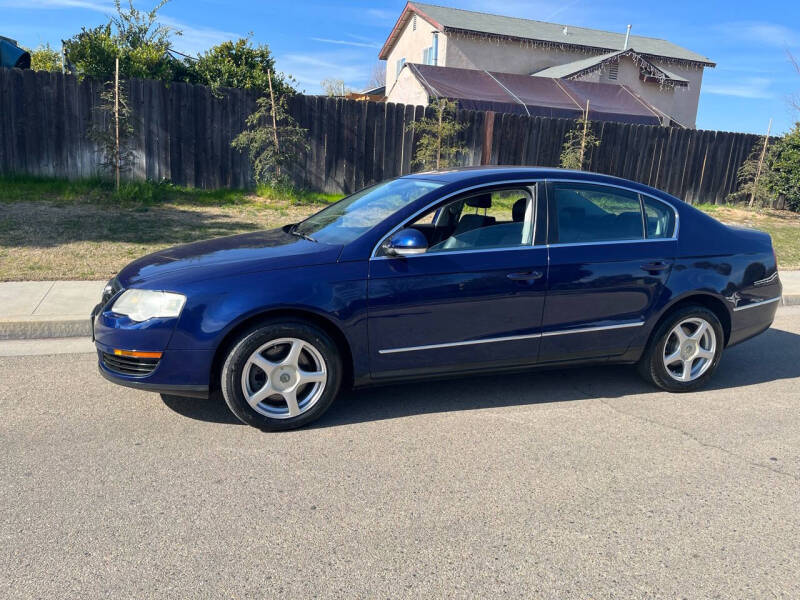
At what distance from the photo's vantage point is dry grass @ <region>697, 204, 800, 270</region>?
11828 millimetres

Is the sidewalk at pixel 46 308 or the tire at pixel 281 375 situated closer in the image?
the tire at pixel 281 375

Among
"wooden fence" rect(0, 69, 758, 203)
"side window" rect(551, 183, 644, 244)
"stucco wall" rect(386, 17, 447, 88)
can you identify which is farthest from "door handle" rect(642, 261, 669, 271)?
"stucco wall" rect(386, 17, 447, 88)

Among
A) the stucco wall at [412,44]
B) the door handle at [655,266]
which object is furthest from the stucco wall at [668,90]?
the door handle at [655,266]

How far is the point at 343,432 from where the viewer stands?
13.7 ft

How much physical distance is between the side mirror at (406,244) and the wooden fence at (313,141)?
403 inches

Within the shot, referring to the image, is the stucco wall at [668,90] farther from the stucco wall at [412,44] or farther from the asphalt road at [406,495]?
the asphalt road at [406,495]

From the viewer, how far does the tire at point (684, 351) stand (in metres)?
4.96

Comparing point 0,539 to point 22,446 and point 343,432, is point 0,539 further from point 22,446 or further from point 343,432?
point 343,432

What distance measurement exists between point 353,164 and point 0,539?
12471 mm

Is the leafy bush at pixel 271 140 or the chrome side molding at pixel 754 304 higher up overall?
the leafy bush at pixel 271 140

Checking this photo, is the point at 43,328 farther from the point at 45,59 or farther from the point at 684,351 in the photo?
the point at 45,59

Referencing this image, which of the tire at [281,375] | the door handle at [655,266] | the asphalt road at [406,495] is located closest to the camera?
the asphalt road at [406,495]

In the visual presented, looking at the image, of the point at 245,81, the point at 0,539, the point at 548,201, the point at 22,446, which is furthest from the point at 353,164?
the point at 0,539

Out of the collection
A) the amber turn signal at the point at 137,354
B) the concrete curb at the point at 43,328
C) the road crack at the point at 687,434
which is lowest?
the concrete curb at the point at 43,328
